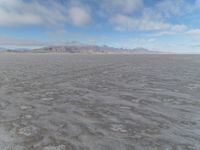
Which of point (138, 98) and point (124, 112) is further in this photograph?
point (138, 98)

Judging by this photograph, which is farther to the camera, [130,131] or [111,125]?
[111,125]

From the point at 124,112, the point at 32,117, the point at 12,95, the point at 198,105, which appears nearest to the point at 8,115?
the point at 32,117

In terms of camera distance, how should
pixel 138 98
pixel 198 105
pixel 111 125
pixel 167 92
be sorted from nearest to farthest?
pixel 111 125 < pixel 198 105 < pixel 138 98 < pixel 167 92

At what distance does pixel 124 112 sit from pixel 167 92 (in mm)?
5618

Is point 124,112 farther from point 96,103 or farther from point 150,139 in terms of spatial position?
point 150,139

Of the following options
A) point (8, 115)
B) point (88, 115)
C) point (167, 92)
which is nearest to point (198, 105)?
point (167, 92)

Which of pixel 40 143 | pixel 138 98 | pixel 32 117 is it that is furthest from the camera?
pixel 138 98

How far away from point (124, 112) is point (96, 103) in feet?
6.78


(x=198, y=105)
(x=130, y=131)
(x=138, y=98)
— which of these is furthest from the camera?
(x=138, y=98)

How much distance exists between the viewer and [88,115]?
835 cm

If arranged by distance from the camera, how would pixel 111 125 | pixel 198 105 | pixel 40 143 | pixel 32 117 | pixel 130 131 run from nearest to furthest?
pixel 40 143 < pixel 130 131 < pixel 111 125 < pixel 32 117 < pixel 198 105

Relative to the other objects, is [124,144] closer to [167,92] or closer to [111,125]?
[111,125]

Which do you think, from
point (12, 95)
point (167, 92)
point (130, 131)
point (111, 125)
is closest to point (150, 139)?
point (130, 131)

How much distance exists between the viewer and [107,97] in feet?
38.1
